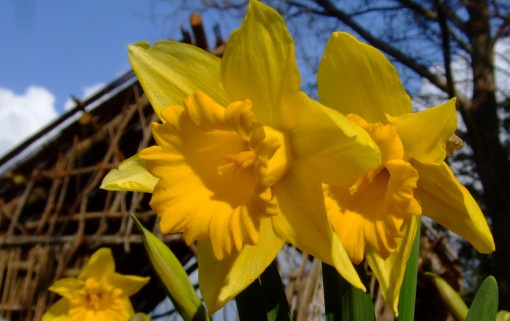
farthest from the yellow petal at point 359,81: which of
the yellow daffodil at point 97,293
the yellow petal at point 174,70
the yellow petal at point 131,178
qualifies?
the yellow daffodil at point 97,293

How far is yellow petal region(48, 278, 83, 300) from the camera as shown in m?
1.25

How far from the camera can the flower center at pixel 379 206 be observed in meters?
0.48

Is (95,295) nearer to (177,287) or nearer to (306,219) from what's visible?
(177,287)

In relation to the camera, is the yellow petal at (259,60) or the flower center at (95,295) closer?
the yellow petal at (259,60)

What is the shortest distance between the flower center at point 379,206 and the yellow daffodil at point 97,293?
2.55ft

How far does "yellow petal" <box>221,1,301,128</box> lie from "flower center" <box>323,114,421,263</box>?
100 millimetres

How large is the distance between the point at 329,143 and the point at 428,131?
0.36 feet

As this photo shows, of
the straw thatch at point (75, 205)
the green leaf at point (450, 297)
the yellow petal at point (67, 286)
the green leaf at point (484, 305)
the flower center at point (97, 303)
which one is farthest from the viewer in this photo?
the straw thatch at point (75, 205)

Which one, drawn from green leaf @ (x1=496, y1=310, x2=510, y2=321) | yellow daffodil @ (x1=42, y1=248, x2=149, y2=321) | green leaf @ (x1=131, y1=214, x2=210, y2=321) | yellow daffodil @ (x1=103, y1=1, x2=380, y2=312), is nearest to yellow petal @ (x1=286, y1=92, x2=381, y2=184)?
yellow daffodil @ (x1=103, y1=1, x2=380, y2=312)

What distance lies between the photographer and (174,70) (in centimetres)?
57

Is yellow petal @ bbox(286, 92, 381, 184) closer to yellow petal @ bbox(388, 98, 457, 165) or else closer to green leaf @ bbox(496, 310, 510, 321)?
yellow petal @ bbox(388, 98, 457, 165)

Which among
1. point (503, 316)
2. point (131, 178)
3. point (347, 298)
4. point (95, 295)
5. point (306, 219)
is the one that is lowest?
point (503, 316)

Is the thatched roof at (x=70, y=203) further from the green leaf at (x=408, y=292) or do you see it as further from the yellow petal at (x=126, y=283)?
the green leaf at (x=408, y=292)

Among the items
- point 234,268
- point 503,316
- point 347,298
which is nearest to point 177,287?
point 234,268
